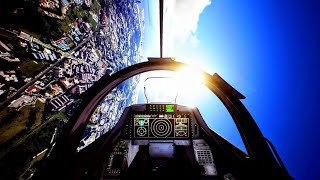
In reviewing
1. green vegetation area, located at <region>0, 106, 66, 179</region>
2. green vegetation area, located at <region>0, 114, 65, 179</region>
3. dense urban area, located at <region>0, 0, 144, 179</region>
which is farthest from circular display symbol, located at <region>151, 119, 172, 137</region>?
green vegetation area, located at <region>0, 114, 65, 179</region>

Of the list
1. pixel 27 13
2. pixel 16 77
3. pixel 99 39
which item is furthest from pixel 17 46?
pixel 99 39

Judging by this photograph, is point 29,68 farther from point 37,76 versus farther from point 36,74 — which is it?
point 37,76

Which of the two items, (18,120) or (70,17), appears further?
(70,17)

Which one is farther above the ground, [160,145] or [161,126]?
[161,126]

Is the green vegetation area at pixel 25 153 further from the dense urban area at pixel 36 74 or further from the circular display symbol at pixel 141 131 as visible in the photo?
the circular display symbol at pixel 141 131

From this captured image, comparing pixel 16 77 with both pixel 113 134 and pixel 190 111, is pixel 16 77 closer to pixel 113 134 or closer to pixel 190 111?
pixel 113 134

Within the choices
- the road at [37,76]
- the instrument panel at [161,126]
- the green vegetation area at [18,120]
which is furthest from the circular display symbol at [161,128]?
the road at [37,76]

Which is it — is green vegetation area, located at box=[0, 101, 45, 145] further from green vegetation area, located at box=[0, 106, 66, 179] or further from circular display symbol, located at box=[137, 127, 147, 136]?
circular display symbol, located at box=[137, 127, 147, 136]

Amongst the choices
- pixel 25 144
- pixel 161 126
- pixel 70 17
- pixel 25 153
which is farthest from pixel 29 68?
pixel 161 126
